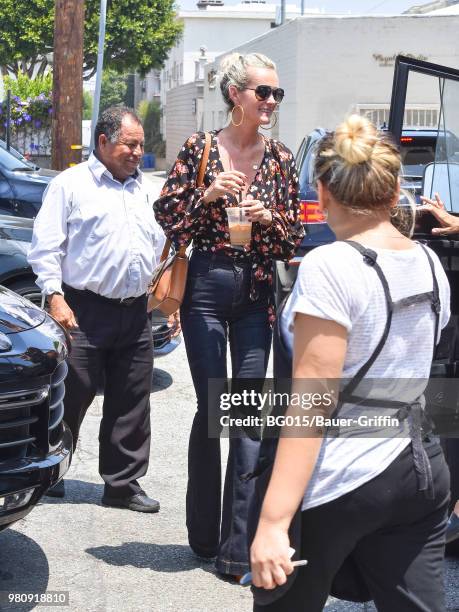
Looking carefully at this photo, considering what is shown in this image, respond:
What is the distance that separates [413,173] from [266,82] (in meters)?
6.00

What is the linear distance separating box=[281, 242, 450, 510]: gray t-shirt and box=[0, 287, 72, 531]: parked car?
1.58m

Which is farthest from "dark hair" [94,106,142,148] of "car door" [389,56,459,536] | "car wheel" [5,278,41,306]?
"car wheel" [5,278,41,306]

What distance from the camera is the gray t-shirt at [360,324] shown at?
2434mm

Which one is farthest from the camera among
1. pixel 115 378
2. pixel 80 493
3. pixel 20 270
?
pixel 20 270

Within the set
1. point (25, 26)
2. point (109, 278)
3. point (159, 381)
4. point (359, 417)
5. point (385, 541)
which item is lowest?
point (159, 381)

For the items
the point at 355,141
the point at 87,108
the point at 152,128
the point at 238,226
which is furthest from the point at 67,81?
the point at 87,108

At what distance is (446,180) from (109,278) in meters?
1.59

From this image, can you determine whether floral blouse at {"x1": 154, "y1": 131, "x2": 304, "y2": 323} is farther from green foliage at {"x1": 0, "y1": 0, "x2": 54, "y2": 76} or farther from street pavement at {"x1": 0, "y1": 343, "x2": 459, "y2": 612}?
green foliage at {"x1": 0, "y1": 0, "x2": 54, "y2": 76}

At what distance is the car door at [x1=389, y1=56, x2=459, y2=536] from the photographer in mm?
3932

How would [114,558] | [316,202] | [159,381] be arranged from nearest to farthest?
1. [114,558]
2. [159,381]
3. [316,202]

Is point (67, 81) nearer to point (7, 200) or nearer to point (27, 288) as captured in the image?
point (7, 200)

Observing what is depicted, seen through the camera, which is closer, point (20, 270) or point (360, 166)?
point (360, 166)

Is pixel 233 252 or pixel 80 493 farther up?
pixel 233 252

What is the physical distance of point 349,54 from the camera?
22375mm
